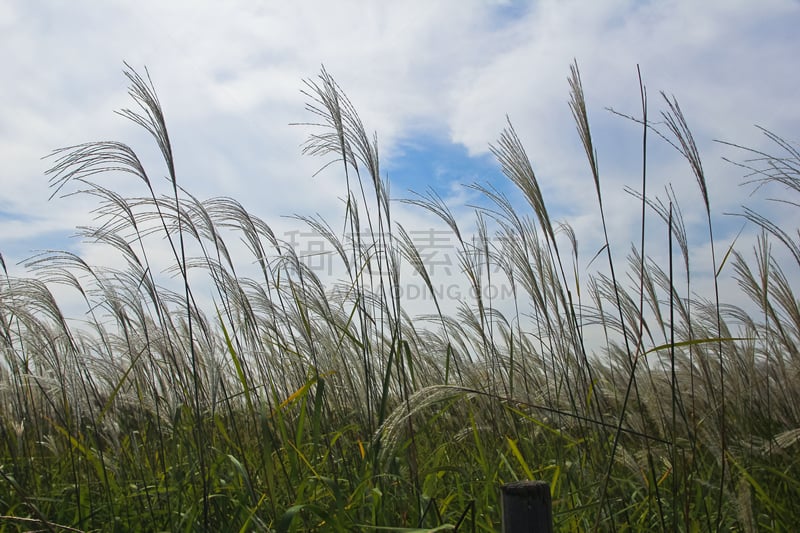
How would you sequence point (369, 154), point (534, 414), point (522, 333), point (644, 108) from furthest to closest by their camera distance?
1. point (522, 333)
2. point (534, 414)
3. point (369, 154)
4. point (644, 108)

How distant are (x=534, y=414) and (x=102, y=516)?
187cm

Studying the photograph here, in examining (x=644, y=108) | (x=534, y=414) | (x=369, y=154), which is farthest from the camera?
(x=534, y=414)

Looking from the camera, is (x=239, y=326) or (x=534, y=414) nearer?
(x=239, y=326)

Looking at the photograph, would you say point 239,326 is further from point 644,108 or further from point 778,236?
point 778,236

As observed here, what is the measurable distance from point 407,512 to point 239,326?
1.20 meters

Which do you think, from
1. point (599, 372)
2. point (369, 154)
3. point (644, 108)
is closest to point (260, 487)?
point (369, 154)

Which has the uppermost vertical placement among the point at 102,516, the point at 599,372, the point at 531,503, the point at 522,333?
the point at 522,333

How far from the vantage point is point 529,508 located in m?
1.21

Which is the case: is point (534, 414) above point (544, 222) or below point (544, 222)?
below

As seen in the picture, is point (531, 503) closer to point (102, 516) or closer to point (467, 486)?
point (467, 486)

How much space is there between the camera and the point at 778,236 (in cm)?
224

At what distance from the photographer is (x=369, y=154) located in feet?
6.94

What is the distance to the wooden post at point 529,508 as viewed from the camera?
121 centimetres

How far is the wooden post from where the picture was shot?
1211mm
